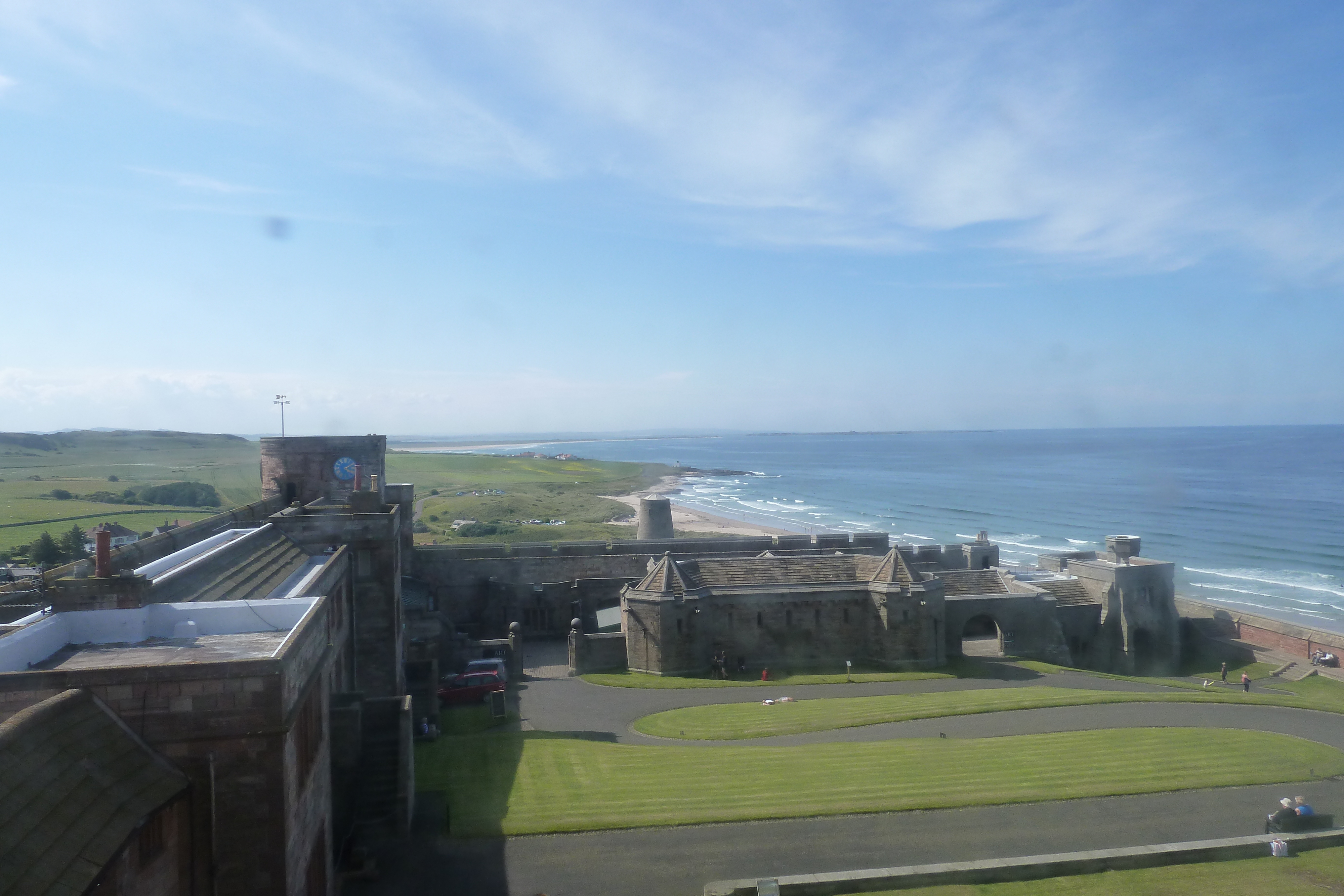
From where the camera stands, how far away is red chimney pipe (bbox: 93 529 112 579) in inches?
540

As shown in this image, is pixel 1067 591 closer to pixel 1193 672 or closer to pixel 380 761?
pixel 1193 672

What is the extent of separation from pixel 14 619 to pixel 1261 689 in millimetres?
46096

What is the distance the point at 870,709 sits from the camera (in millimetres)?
27734

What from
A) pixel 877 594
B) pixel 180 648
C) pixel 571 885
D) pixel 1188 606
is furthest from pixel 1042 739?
pixel 1188 606

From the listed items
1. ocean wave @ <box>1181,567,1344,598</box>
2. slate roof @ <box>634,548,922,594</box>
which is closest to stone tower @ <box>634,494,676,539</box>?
slate roof @ <box>634,548,922,594</box>

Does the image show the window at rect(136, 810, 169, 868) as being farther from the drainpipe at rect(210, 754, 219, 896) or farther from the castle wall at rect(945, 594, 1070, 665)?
the castle wall at rect(945, 594, 1070, 665)

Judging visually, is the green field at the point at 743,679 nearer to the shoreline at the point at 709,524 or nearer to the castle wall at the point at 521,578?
the castle wall at the point at 521,578

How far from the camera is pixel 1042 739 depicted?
78.9 ft

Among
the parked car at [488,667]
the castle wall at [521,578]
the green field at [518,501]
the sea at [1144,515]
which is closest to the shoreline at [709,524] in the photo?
the sea at [1144,515]

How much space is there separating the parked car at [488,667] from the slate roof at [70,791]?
66.3ft

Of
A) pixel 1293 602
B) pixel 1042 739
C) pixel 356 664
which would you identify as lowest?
pixel 1293 602

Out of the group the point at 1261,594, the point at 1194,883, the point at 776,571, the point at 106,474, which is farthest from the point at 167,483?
the point at 1261,594

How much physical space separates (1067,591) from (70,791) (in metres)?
43.6

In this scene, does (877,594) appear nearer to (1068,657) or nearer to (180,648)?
(1068,657)
